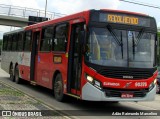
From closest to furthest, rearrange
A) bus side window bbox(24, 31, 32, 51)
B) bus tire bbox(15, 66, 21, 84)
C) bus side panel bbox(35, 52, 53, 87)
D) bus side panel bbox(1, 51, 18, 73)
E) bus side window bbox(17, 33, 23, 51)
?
bus side panel bbox(35, 52, 53, 87) < bus side window bbox(24, 31, 32, 51) < bus side window bbox(17, 33, 23, 51) < bus tire bbox(15, 66, 21, 84) < bus side panel bbox(1, 51, 18, 73)

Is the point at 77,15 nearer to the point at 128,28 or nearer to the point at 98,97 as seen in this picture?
the point at 128,28

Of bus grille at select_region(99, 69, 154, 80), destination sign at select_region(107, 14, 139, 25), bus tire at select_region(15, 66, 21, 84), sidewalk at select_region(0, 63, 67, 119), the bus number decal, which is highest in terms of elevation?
destination sign at select_region(107, 14, 139, 25)

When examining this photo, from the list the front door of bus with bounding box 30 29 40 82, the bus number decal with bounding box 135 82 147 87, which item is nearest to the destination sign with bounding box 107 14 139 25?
the bus number decal with bounding box 135 82 147 87

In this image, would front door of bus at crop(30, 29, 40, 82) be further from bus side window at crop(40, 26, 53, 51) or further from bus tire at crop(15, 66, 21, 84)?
bus tire at crop(15, 66, 21, 84)

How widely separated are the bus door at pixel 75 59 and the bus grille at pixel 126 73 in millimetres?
1081

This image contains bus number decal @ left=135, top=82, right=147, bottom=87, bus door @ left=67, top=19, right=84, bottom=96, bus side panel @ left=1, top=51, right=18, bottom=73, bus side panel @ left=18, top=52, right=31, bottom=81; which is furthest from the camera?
bus side panel @ left=1, top=51, right=18, bottom=73

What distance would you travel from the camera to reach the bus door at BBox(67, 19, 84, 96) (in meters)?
11.6

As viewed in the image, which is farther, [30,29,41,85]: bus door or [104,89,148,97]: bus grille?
[30,29,41,85]: bus door

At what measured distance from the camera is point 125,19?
11492 millimetres

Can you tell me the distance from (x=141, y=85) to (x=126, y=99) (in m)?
0.67

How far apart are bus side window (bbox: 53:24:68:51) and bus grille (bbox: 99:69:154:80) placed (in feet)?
8.09

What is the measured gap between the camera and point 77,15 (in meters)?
12.0

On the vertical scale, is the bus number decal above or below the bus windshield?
below

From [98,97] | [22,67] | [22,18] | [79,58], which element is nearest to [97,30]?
[79,58]
